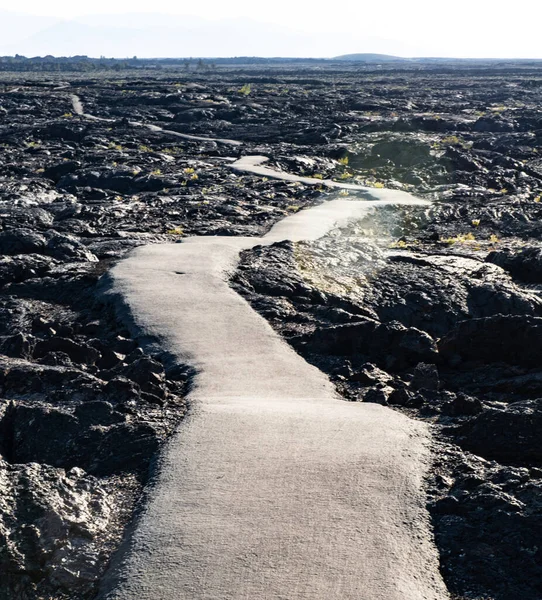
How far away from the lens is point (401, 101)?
2773 inches

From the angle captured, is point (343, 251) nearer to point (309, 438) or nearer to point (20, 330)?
point (20, 330)

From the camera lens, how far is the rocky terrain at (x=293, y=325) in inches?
288

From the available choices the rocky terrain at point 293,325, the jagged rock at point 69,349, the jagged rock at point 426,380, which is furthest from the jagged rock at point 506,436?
the jagged rock at point 69,349

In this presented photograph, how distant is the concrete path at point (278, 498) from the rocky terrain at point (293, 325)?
1.04 ft

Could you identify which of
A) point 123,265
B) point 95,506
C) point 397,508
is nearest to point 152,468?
point 95,506

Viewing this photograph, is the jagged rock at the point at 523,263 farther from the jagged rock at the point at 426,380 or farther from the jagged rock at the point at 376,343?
the jagged rock at the point at 426,380

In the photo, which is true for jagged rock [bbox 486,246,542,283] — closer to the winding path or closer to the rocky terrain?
the rocky terrain

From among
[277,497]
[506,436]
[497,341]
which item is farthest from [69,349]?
[506,436]

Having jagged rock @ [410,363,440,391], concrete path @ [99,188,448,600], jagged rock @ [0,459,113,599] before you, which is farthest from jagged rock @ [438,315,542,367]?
jagged rock @ [0,459,113,599]

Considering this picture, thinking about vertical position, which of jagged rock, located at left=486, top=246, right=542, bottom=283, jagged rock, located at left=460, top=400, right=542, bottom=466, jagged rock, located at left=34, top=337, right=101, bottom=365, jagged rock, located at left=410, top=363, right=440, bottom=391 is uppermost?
jagged rock, located at left=460, top=400, right=542, bottom=466

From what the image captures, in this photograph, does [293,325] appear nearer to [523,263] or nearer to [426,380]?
[426,380]

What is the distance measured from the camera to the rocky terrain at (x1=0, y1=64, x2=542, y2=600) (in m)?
7.32

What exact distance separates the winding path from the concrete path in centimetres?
1

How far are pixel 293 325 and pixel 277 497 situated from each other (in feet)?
21.9
